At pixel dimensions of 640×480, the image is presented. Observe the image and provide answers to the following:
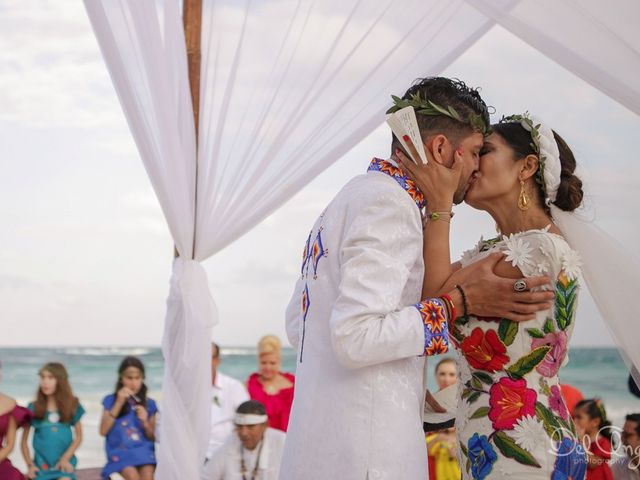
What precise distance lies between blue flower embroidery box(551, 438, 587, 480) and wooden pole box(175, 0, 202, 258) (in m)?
1.88

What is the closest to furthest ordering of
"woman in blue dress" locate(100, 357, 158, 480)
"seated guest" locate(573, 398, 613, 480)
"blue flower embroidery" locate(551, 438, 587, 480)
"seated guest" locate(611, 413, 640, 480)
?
"blue flower embroidery" locate(551, 438, 587, 480) < "seated guest" locate(611, 413, 640, 480) < "seated guest" locate(573, 398, 613, 480) < "woman in blue dress" locate(100, 357, 158, 480)

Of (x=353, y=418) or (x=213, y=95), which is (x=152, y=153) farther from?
(x=353, y=418)

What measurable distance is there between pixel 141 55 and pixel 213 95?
384 mm

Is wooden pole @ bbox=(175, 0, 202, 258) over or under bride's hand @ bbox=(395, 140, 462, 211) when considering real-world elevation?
over

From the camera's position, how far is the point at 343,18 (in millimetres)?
3549

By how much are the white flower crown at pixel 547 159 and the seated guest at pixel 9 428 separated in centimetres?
412

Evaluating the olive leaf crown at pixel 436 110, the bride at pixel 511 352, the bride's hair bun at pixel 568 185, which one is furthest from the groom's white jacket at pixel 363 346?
the bride's hair bun at pixel 568 185

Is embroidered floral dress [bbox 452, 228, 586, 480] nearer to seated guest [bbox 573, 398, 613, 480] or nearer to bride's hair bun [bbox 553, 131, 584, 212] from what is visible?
bride's hair bun [bbox 553, 131, 584, 212]

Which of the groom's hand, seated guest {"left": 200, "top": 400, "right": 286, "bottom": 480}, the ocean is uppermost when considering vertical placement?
the ocean

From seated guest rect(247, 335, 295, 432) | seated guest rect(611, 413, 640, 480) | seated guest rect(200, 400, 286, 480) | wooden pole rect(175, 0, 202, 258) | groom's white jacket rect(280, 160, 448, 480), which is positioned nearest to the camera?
groom's white jacket rect(280, 160, 448, 480)

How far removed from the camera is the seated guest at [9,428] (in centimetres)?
576

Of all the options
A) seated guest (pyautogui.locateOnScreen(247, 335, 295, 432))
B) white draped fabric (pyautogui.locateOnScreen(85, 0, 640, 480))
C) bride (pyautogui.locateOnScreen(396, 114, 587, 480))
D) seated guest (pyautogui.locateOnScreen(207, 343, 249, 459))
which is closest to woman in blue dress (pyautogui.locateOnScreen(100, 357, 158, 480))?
seated guest (pyautogui.locateOnScreen(207, 343, 249, 459))

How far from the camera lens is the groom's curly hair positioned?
2.38 m

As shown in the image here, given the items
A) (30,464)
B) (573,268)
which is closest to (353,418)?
(573,268)
